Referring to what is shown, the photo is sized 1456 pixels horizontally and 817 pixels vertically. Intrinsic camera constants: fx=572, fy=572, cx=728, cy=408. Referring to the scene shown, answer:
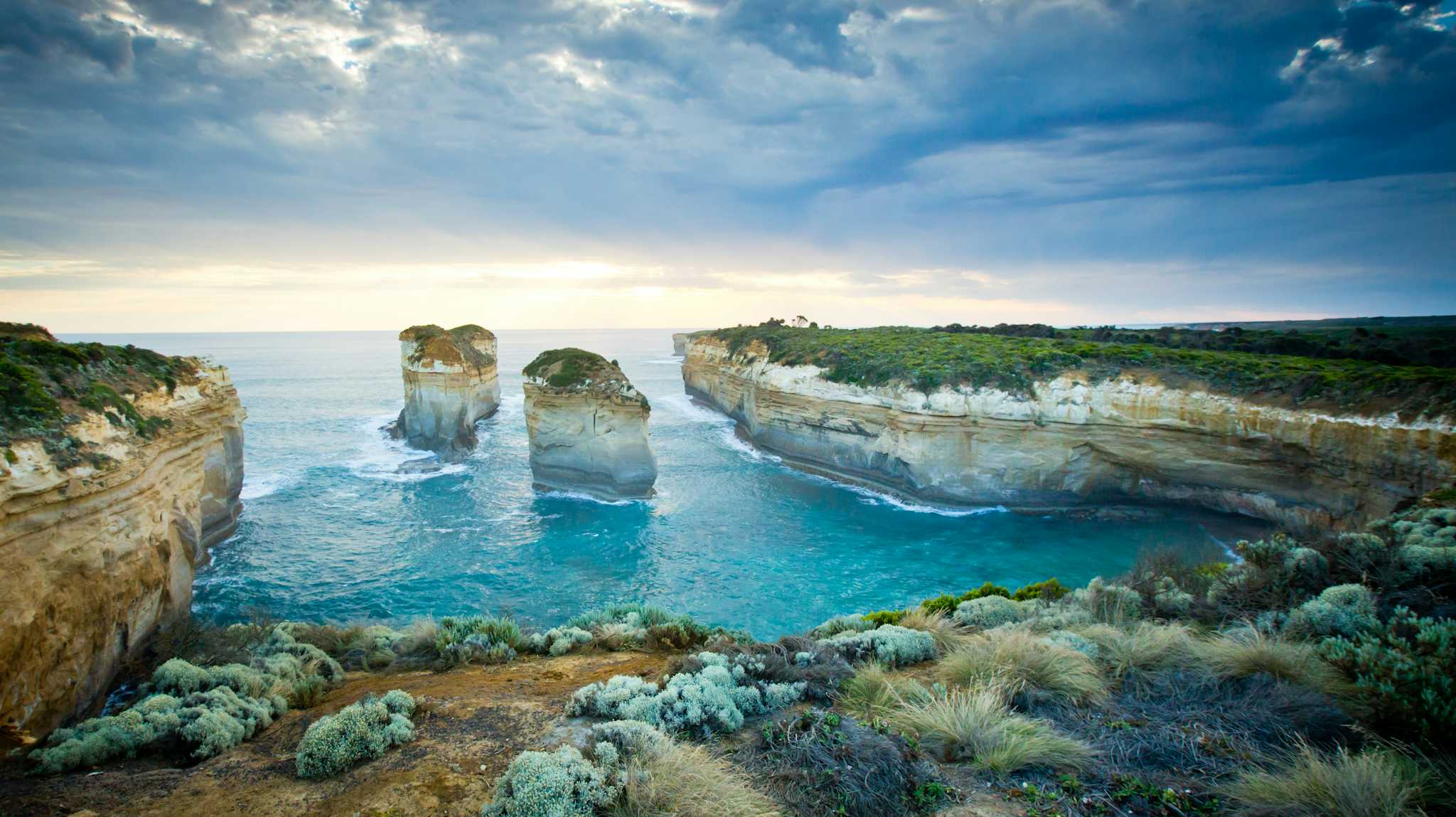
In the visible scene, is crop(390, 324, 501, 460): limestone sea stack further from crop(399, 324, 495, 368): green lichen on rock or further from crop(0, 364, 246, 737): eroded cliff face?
crop(0, 364, 246, 737): eroded cliff face

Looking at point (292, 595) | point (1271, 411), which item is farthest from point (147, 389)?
point (1271, 411)

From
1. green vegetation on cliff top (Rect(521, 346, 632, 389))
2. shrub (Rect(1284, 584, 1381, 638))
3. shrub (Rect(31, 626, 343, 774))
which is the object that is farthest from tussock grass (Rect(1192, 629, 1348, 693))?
green vegetation on cliff top (Rect(521, 346, 632, 389))

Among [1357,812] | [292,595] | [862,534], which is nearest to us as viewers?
[1357,812]

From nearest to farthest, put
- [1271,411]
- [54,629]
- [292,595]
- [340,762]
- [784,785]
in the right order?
1. [784,785]
2. [340,762]
3. [54,629]
4. [292,595]
5. [1271,411]

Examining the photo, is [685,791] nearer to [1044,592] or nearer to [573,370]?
[1044,592]

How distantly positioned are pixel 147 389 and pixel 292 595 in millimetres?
6016

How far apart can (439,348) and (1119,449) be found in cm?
3128

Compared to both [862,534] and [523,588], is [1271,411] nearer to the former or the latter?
[862,534]

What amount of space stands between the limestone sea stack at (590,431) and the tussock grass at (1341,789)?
843 inches

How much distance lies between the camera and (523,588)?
15.9m

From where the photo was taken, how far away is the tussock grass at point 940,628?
7039 mm

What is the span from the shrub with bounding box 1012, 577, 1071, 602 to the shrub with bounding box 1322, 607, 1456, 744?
5236 mm

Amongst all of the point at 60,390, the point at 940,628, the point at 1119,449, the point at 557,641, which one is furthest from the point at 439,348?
the point at 1119,449

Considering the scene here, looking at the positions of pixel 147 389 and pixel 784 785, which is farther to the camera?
pixel 147 389
